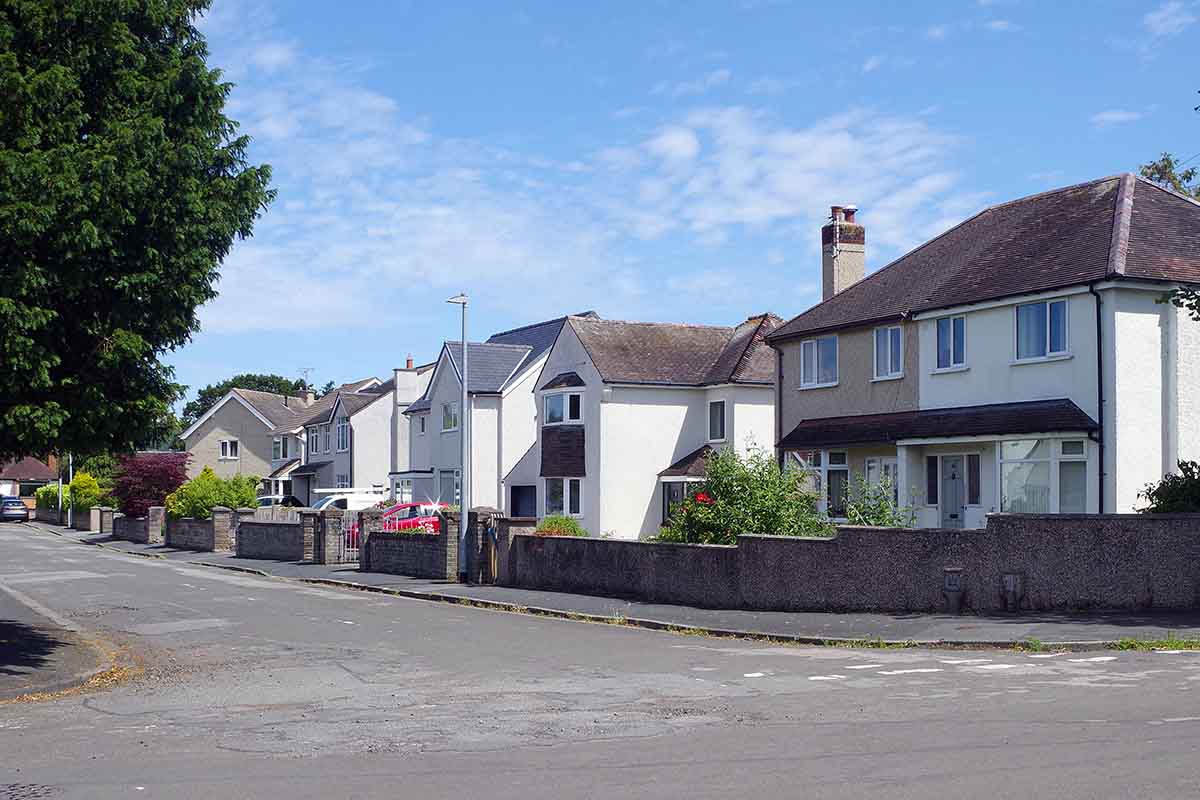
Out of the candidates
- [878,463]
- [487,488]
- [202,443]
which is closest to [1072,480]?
[878,463]

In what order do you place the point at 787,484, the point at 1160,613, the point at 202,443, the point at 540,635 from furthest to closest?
the point at 202,443, the point at 787,484, the point at 540,635, the point at 1160,613

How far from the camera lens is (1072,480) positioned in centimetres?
2555

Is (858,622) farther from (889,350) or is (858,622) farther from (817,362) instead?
(817,362)

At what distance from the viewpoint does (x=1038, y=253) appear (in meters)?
28.2

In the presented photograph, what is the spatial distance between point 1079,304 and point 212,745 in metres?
20.5

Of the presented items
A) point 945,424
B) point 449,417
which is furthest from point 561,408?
point 945,424

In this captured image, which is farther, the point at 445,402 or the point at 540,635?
the point at 445,402

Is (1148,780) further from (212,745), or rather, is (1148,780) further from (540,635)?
(540,635)

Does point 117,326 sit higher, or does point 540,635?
point 117,326

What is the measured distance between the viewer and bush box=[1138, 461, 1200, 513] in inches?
760

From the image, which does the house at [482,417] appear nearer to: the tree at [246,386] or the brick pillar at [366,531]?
the brick pillar at [366,531]

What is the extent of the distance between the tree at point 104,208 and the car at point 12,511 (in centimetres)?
7707

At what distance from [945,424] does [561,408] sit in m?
19.8

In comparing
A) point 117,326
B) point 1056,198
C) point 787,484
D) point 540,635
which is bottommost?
point 540,635
